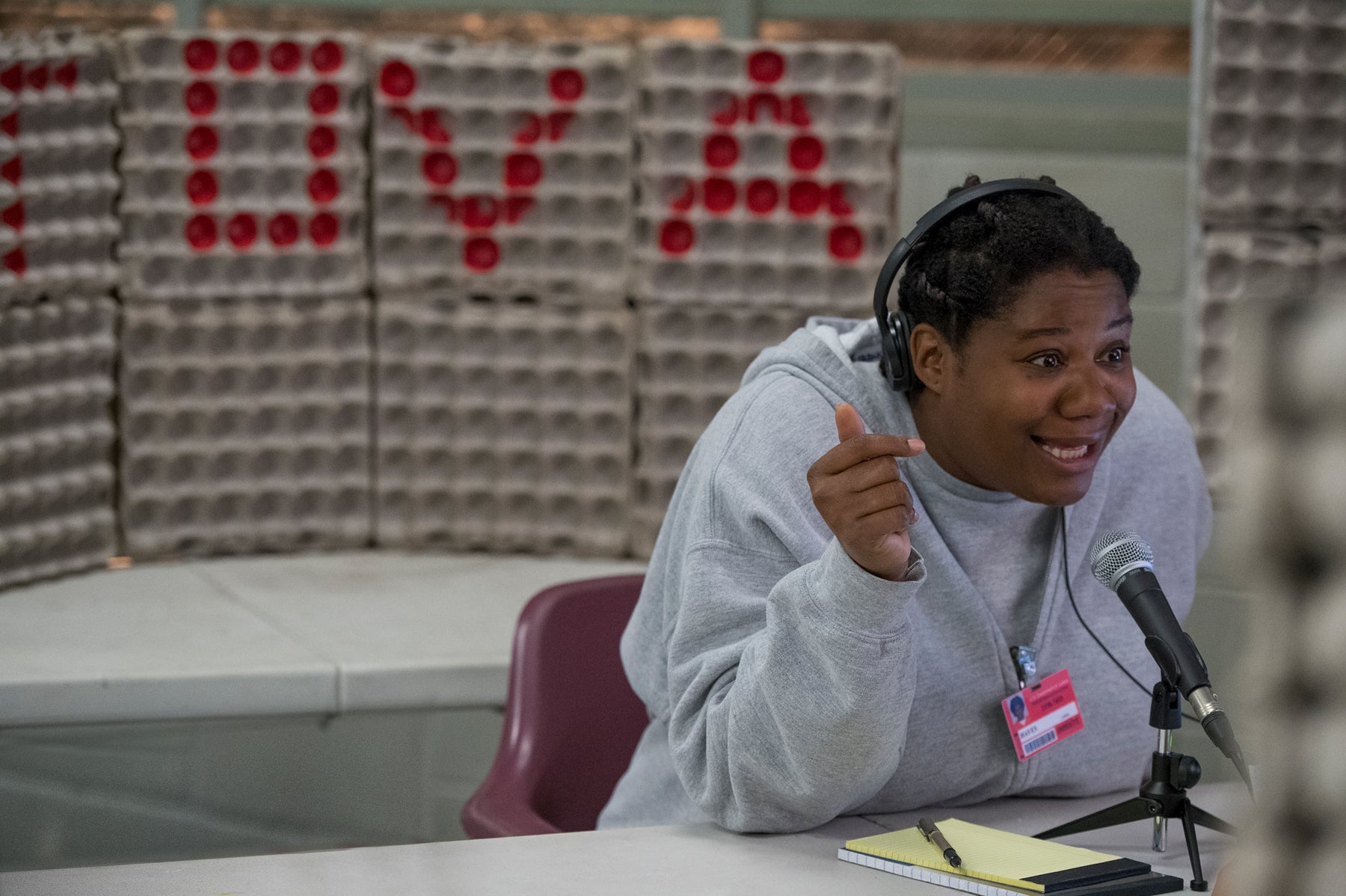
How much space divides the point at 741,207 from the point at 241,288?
2.95 feet

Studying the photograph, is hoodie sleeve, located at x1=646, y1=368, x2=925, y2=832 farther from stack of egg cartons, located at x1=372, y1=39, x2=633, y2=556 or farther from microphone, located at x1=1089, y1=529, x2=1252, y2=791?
stack of egg cartons, located at x1=372, y1=39, x2=633, y2=556

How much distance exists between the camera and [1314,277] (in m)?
2.30

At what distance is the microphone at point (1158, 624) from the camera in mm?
1044

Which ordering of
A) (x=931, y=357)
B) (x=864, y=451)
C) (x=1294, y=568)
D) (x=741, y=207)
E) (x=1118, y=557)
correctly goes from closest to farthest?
(x=1294, y=568) → (x=864, y=451) → (x=1118, y=557) → (x=931, y=357) → (x=741, y=207)

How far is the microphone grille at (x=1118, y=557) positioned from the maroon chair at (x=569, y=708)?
653 millimetres

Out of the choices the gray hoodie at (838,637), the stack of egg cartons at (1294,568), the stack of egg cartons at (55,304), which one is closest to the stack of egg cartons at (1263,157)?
the gray hoodie at (838,637)

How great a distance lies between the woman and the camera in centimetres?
105

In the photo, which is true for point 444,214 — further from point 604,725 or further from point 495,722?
point 604,725

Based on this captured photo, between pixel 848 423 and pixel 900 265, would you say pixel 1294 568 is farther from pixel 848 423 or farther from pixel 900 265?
pixel 900 265

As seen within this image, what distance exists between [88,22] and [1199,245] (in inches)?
91.2

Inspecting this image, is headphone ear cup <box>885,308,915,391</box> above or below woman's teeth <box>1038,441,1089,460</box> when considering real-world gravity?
above

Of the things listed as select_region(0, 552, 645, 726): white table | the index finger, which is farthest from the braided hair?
select_region(0, 552, 645, 726): white table

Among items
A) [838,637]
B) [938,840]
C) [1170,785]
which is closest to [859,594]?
[838,637]

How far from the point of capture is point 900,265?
4.06ft
